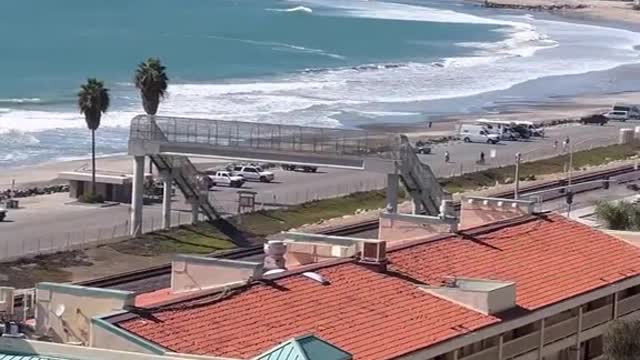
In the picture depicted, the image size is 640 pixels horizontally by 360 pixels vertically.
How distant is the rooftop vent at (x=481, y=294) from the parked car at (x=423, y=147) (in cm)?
5447

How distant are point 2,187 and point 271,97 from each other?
42282 millimetres

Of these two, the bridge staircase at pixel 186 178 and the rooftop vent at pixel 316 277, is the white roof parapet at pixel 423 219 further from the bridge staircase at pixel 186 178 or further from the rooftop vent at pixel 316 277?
the bridge staircase at pixel 186 178

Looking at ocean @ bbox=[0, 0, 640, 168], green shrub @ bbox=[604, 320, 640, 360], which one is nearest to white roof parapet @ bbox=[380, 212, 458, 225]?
green shrub @ bbox=[604, 320, 640, 360]

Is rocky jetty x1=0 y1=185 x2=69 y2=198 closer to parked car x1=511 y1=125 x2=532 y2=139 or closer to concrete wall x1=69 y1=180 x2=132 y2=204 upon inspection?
concrete wall x1=69 y1=180 x2=132 y2=204

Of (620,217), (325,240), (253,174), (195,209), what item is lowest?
(195,209)

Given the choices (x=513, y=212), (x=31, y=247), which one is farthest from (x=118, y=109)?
(x=513, y=212)

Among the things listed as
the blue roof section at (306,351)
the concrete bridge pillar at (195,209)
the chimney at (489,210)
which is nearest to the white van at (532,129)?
the concrete bridge pillar at (195,209)

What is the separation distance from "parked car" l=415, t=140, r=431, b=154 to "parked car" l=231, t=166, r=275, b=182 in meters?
11.3

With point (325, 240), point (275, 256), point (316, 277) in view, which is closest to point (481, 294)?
point (316, 277)

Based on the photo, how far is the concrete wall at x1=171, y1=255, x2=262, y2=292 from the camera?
83.7ft

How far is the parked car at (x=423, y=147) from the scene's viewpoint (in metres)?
81.7

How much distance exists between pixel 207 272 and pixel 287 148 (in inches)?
1184

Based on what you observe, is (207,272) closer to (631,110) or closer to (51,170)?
(51,170)

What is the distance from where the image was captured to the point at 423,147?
83.1 m
